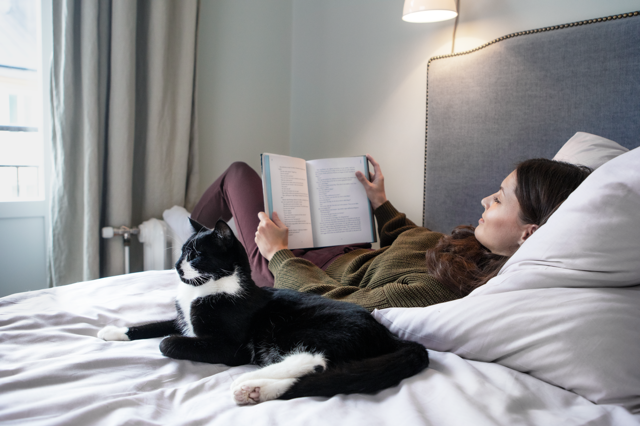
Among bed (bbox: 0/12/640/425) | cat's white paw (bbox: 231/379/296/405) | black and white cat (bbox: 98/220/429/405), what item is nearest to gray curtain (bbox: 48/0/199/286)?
bed (bbox: 0/12/640/425)

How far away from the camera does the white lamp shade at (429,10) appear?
1.59m

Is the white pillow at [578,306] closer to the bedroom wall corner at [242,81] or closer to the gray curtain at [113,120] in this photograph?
the gray curtain at [113,120]

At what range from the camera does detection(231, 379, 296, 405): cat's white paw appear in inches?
25.3

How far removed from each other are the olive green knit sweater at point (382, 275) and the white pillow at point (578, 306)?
0.19m

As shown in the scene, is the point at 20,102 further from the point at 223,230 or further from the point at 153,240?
the point at 223,230

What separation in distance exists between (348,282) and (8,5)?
1729 millimetres

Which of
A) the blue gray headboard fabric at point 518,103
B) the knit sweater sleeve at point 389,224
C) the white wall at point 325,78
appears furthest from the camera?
the white wall at point 325,78

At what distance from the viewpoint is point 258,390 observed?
65 cm

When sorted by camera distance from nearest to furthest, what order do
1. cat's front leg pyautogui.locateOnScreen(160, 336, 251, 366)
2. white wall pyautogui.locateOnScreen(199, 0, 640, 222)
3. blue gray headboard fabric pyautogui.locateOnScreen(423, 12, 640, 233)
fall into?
cat's front leg pyautogui.locateOnScreen(160, 336, 251, 366), blue gray headboard fabric pyautogui.locateOnScreen(423, 12, 640, 233), white wall pyautogui.locateOnScreen(199, 0, 640, 222)

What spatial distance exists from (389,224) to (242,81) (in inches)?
53.4

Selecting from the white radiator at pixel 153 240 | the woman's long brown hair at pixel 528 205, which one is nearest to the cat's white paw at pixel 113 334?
the woman's long brown hair at pixel 528 205

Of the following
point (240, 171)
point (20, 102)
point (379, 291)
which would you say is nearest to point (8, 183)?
point (20, 102)

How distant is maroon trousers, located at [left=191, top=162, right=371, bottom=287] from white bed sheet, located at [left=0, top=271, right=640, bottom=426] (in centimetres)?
58

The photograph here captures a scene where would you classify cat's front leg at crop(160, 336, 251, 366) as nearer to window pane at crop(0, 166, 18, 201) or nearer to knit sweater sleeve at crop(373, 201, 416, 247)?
knit sweater sleeve at crop(373, 201, 416, 247)
